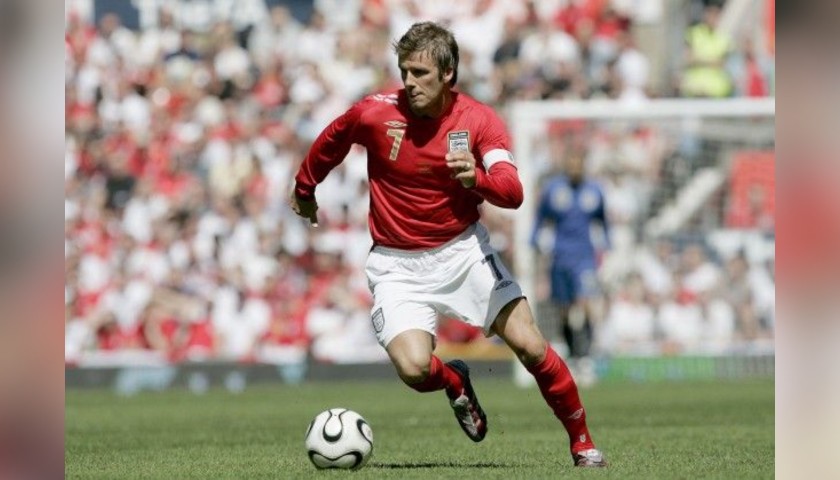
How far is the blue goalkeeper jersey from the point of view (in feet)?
61.5

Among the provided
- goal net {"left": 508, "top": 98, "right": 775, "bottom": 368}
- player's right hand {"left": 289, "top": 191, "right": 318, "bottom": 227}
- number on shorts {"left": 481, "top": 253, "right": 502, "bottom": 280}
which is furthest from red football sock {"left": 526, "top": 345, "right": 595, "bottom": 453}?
goal net {"left": 508, "top": 98, "right": 775, "bottom": 368}

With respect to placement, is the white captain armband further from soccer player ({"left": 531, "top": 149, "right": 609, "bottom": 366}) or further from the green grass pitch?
soccer player ({"left": 531, "top": 149, "right": 609, "bottom": 366})

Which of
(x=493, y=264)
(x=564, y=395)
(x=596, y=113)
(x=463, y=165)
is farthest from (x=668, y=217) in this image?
(x=463, y=165)

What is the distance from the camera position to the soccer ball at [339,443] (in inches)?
342

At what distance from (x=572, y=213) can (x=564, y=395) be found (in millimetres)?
10107

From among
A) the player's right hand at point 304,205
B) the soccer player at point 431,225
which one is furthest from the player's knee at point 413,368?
the player's right hand at point 304,205

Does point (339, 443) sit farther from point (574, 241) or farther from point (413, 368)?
point (574, 241)

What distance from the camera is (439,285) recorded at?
913cm

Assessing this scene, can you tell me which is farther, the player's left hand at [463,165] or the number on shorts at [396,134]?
the number on shorts at [396,134]

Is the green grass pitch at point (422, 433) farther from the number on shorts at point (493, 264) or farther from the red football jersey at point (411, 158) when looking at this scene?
the red football jersey at point (411, 158)

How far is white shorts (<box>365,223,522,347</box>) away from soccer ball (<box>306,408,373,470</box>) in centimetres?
57

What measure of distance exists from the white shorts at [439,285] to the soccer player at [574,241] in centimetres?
954

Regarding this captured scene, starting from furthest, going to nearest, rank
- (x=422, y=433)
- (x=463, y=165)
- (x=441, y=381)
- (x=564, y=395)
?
1. (x=422, y=433)
2. (x=441, y=381)
3. (x=564, y=395)
4. (x=463, y=165)

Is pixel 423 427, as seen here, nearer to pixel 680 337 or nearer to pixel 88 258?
pixel 680 337
